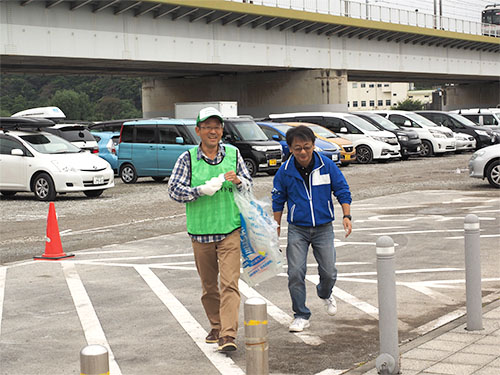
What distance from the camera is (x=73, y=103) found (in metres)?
79.2

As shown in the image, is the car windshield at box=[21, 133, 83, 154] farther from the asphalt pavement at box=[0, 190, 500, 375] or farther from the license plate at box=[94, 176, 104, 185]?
the asphalt pavement at box=[0, 190, 500, 375]

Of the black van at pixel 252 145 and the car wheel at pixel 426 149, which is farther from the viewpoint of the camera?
the car wheel at pixel 426 149

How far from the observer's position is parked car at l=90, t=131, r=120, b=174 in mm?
26438

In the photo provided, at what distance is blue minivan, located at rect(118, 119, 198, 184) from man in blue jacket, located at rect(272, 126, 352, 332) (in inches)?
663

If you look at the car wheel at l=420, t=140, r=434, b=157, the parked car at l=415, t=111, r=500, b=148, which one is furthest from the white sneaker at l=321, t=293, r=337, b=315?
the parked car at l=415, t=111, r=500, b=148

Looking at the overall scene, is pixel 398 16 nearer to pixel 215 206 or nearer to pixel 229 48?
pixel 229 48

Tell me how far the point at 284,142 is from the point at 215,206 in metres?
21.1

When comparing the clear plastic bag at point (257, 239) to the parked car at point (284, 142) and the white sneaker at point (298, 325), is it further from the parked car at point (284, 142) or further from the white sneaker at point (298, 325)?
the parked car at point (284, 142)

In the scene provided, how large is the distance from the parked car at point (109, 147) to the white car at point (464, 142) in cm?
1379

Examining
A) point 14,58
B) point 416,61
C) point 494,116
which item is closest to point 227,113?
point 14,58

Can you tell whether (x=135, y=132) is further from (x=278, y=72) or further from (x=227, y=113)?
(x=278, y=72)

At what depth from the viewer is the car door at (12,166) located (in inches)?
776

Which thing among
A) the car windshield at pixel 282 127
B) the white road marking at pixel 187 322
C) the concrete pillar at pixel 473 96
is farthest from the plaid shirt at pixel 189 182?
the concrete pillar at pixel 473 96

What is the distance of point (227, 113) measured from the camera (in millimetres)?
37438
